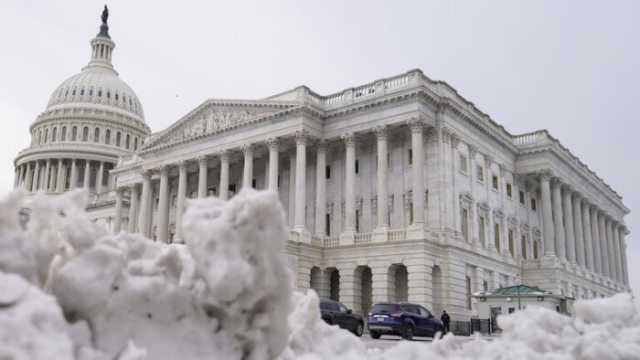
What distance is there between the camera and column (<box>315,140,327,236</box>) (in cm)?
4328

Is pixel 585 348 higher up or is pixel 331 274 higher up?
pixel 331 274

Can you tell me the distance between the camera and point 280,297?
5887 millimetres

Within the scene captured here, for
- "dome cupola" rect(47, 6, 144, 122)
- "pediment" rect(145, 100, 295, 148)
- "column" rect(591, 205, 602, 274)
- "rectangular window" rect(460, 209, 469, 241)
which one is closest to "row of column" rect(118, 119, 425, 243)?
"pediment" rect(145, 100, 295, 148)

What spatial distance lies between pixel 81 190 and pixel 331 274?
1480 inches

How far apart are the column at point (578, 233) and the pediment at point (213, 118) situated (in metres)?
29.2

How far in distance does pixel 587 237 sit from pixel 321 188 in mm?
29400

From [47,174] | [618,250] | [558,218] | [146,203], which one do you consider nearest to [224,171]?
[146,203]

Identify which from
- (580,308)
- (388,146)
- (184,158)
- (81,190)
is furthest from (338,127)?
(81,190)

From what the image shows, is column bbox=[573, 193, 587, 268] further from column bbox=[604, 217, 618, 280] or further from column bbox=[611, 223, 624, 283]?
column bbox=[611, 223, 624, 283]

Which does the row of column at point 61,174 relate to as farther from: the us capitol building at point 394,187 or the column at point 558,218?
the column at point 558,218

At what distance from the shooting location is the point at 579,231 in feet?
184

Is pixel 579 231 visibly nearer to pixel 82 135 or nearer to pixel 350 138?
pixel 350 138

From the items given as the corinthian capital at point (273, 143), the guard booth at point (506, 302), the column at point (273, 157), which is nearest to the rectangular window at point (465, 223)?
the guard booth at point (506, 302)

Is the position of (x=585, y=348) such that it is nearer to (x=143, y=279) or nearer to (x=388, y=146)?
(x=143, y=279)
